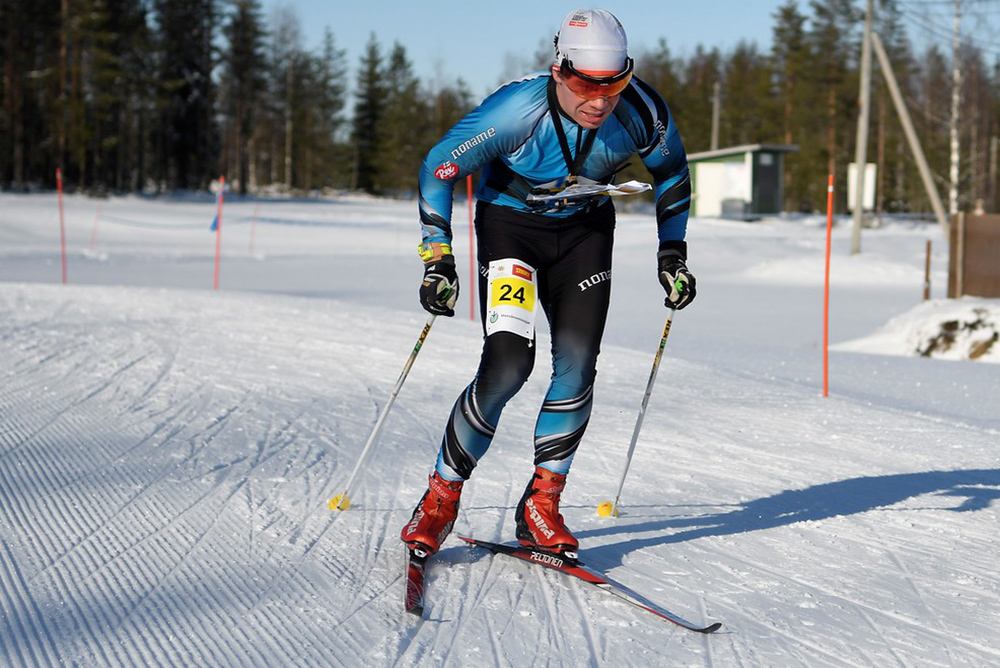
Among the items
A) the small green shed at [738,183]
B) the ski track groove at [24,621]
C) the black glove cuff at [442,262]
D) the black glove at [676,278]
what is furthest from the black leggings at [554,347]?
the small green shed at [738,183]

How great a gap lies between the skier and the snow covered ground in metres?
0.34

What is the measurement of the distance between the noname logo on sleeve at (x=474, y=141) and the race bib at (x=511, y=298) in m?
0.38

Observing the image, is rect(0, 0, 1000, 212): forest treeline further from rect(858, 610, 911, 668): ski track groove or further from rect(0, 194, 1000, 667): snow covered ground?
rect(858, 610, 911, 668): ski track groove

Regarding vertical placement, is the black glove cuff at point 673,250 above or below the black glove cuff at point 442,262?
above

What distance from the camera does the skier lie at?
134 inches

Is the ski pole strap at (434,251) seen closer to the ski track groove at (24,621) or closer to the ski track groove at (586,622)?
the ski track groove at (586,622)

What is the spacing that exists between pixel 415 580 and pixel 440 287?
950mm

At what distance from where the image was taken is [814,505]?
4.62m

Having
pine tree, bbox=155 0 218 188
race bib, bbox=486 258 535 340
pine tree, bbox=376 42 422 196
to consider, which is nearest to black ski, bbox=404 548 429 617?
race bib, bbox=486 258 535 340

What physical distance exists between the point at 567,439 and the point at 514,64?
3005 inches

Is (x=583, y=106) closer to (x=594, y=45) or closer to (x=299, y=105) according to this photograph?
(x=594, y=45)

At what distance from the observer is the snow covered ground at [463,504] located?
116 inches

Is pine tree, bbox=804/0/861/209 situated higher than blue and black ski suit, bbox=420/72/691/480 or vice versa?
pine tree, bbox=804/0/861/209

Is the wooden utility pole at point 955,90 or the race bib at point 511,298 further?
the wooden utility pole at point 955,90
